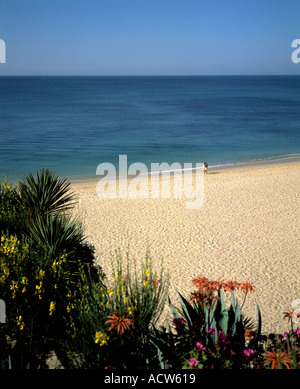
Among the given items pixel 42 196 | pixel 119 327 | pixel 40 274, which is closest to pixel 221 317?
pixel 119 327

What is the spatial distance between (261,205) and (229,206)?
1.16 metres

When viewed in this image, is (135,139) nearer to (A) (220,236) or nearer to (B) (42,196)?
(A) (220,236)

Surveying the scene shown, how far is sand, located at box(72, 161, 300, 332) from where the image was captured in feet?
26.6

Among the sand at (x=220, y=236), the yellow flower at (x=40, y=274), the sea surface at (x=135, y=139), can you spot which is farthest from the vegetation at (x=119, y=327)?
the sea surface at (x=135, y=139)

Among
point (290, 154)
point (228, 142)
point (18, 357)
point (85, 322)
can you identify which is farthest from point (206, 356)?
point (228, 142)

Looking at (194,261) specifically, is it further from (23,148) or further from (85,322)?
(23,148)

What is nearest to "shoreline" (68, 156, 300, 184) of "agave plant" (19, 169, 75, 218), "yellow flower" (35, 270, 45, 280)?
"agave plant" (19, 169, 75, 218)

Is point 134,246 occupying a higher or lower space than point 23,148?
lower

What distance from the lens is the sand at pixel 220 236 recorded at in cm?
812

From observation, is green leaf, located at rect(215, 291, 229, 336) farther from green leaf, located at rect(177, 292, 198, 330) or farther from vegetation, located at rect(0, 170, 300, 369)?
green leaf, located at rect(177, 292, 198, 330)

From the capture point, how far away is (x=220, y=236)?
35.6 ft

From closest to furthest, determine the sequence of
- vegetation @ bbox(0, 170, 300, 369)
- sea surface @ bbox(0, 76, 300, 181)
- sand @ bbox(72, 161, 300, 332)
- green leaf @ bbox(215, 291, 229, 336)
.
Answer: vegetation @ bbox(0, 170, 300, 369) < green leaf @ bbox(215, 291, 229, 336) < sand @ bbox(72, 161, 300, 332) < sea surface @ bbox(0, 76, 300, 181)

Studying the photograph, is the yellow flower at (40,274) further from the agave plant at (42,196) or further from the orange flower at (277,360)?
the agave plant at (42,196)

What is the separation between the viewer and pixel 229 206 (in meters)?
13.6
